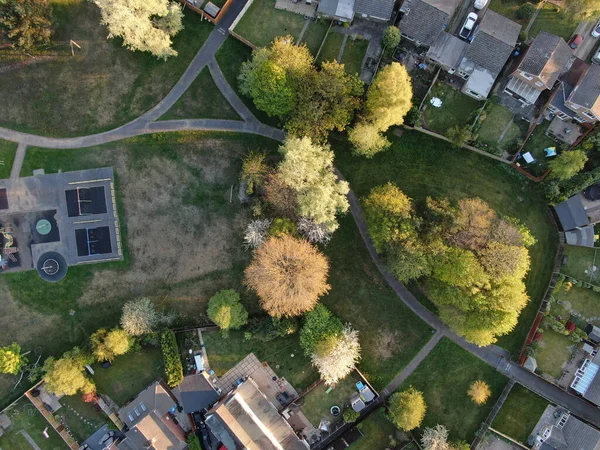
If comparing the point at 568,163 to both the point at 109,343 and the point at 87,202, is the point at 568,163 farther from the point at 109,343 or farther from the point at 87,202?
the point at 87,202

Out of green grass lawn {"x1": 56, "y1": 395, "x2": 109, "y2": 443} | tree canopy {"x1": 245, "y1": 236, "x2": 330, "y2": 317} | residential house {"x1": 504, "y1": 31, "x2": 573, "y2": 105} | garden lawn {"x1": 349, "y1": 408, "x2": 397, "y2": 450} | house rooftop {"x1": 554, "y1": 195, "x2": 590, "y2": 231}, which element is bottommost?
green grass lawn {"x1": 56, "y1": 395, "x2": 109, "y2": 443}

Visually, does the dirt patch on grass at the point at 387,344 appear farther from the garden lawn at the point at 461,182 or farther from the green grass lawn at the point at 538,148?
the green grass lawn at the point at 538,148

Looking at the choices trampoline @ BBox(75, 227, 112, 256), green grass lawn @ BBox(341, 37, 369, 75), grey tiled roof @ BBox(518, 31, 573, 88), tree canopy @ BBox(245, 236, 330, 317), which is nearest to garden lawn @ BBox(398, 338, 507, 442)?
tree canopy @ BBox(245, 236, 330, 317)

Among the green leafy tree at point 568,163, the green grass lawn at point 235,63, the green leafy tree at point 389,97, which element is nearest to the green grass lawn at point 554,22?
the green leafy tree at point 568,163

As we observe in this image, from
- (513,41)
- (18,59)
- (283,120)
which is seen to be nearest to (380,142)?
(283,120)

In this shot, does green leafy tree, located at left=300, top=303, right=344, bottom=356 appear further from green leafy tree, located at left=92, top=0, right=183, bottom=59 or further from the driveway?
the driveway

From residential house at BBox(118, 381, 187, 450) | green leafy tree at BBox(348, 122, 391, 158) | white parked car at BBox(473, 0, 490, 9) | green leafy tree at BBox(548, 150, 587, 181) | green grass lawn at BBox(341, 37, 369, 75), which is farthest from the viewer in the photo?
green grass lawn at BBox(341, 37, 369, 75)

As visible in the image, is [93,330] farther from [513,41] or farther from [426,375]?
[513,41]

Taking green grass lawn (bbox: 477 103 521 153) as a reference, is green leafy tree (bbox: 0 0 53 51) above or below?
below
